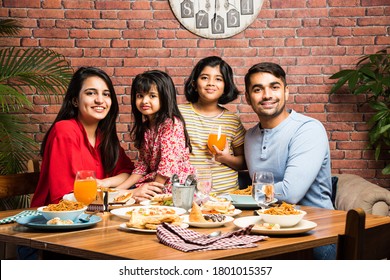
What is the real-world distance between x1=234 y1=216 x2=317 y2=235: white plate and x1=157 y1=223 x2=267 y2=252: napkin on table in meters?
0.05

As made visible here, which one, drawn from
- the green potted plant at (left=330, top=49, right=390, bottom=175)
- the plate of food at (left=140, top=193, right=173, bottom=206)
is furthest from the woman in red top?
the green potted plant at (left=330, top=49, right=390, bottom=175)

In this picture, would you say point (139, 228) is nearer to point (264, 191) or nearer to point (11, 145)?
point (264, 191)

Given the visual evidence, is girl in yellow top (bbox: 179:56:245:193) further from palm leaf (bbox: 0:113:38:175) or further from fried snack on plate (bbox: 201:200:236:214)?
palm leaf (bbox: 0:113:38:175)

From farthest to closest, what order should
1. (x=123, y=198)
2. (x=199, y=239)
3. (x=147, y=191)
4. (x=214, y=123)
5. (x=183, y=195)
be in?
1. (x=214, y=123)
2. (x=147, y=191)
3. (x=123, y=198)
4. (x=183, y=195)
5. (x=199, y=239)

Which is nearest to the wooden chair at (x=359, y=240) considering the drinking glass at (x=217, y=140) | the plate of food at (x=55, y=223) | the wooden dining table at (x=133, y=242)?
the wooden dining table at (x=133, y=242)

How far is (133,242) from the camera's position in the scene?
174cm

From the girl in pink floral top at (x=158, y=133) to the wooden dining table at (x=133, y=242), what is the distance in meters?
1.06

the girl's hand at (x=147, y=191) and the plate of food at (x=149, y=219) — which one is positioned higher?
the plate of food at (x=149, y=219)

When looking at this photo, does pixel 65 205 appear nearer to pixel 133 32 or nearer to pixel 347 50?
pixel 133 32

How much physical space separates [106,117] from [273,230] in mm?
1600

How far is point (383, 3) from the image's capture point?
487cm

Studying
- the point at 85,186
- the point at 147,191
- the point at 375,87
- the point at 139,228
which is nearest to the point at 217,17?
the point at 375,87

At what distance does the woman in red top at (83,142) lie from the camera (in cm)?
288

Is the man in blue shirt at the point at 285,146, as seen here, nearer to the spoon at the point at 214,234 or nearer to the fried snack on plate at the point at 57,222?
the spoon at the point at 214,234
